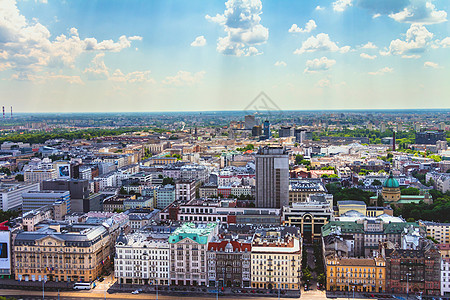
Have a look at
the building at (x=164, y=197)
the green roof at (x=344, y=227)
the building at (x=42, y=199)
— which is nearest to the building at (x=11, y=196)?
the building at (x=42, y=199)

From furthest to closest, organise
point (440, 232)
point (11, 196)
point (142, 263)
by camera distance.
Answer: point (11, 196) < point (440, 232) < point (142, 263)

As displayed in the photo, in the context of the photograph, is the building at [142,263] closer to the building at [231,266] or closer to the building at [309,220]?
the building at [231,266]

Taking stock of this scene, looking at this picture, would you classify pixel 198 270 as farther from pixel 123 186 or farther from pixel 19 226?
pixel 123 186

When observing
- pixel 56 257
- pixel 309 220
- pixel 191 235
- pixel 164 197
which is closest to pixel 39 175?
pixel 164 197

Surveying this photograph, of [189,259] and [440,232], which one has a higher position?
[189,259]

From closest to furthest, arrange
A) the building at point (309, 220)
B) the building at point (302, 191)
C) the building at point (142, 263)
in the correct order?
the building at point (142, 263)
the building at point (309, 220)
the building at point (302, 191)

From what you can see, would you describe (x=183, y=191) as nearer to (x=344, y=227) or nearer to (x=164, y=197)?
(x=164, y=197)

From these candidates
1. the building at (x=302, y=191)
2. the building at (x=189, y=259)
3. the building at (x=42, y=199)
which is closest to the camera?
the building at (x=189, y=259)
